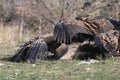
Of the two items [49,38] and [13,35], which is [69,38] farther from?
[13,35]

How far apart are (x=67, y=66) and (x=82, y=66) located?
30 centimetres

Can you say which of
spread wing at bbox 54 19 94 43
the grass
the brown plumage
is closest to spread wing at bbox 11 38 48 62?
the brown plumage

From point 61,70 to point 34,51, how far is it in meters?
1.31

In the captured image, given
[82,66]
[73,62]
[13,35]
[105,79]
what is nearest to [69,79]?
[105,79]

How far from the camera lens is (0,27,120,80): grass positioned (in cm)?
656

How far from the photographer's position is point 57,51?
29.7ft

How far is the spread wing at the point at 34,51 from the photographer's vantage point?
27.7 feet

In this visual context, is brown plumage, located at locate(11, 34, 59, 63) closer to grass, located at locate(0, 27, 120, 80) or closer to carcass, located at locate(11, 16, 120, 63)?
carcass, located at locate(11, 16, 120, 63)

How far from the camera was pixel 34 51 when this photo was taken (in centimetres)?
845

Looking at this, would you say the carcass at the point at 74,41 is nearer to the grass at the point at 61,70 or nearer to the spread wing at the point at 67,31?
the spread wing at the point at 67,31

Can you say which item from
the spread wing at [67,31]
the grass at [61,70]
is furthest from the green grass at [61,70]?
the spread wing at [67,31]

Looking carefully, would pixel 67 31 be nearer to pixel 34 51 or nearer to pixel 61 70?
pixel 34 51

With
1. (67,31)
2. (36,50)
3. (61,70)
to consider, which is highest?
(67,31)

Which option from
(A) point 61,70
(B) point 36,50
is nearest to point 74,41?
(B) point 36,50
